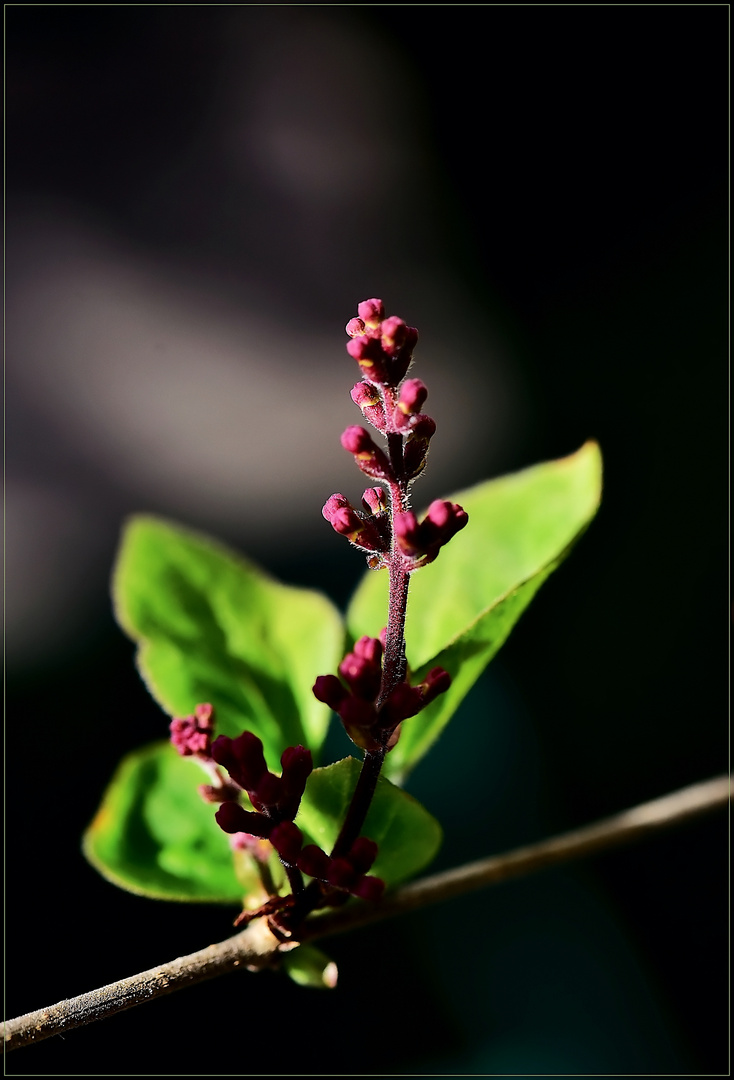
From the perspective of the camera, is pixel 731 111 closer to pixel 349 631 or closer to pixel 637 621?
pixel 637 621

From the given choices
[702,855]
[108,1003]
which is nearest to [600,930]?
[702,855]

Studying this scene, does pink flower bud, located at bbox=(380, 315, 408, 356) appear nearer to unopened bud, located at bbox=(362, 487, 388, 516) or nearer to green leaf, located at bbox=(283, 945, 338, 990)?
unopened bud, located at bbox=(362, 487, 388, 516)

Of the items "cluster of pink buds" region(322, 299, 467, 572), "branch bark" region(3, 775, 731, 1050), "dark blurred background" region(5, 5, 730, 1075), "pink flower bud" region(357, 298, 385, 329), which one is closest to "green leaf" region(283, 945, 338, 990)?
"branch bark" region(3, 775, 731, 1050)

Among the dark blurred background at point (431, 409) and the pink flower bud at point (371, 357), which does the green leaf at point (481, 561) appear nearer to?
the pink flower bud at point (371, 357)

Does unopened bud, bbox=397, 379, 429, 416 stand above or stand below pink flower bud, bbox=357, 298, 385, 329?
below

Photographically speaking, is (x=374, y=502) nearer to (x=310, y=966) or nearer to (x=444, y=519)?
(x=444, y=519)

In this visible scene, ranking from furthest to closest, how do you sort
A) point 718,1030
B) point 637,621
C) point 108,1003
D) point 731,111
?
1. point 731,111
2. point 637,621
3. point 718,1030
4. point 108,1003
